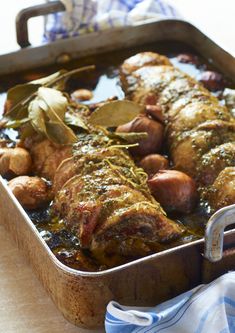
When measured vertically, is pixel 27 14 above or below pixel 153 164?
above

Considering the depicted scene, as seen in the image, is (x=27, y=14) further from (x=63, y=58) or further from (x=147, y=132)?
(x=147, y=132)

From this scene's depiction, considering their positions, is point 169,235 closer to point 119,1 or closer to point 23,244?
point 23,244

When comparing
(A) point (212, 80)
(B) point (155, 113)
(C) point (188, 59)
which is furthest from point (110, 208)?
(C) point (188, 59)

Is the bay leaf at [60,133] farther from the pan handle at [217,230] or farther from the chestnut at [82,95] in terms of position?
the pan handle at [217,230]

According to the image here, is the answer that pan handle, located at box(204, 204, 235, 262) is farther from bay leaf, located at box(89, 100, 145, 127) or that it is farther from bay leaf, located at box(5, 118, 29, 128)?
bay leaf, located at box(5, 118, 29, 128)

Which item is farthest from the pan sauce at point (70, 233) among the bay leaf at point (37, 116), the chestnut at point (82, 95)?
the bay leaf at point (37, 116)

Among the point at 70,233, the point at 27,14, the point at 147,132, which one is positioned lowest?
the point at 70,233
